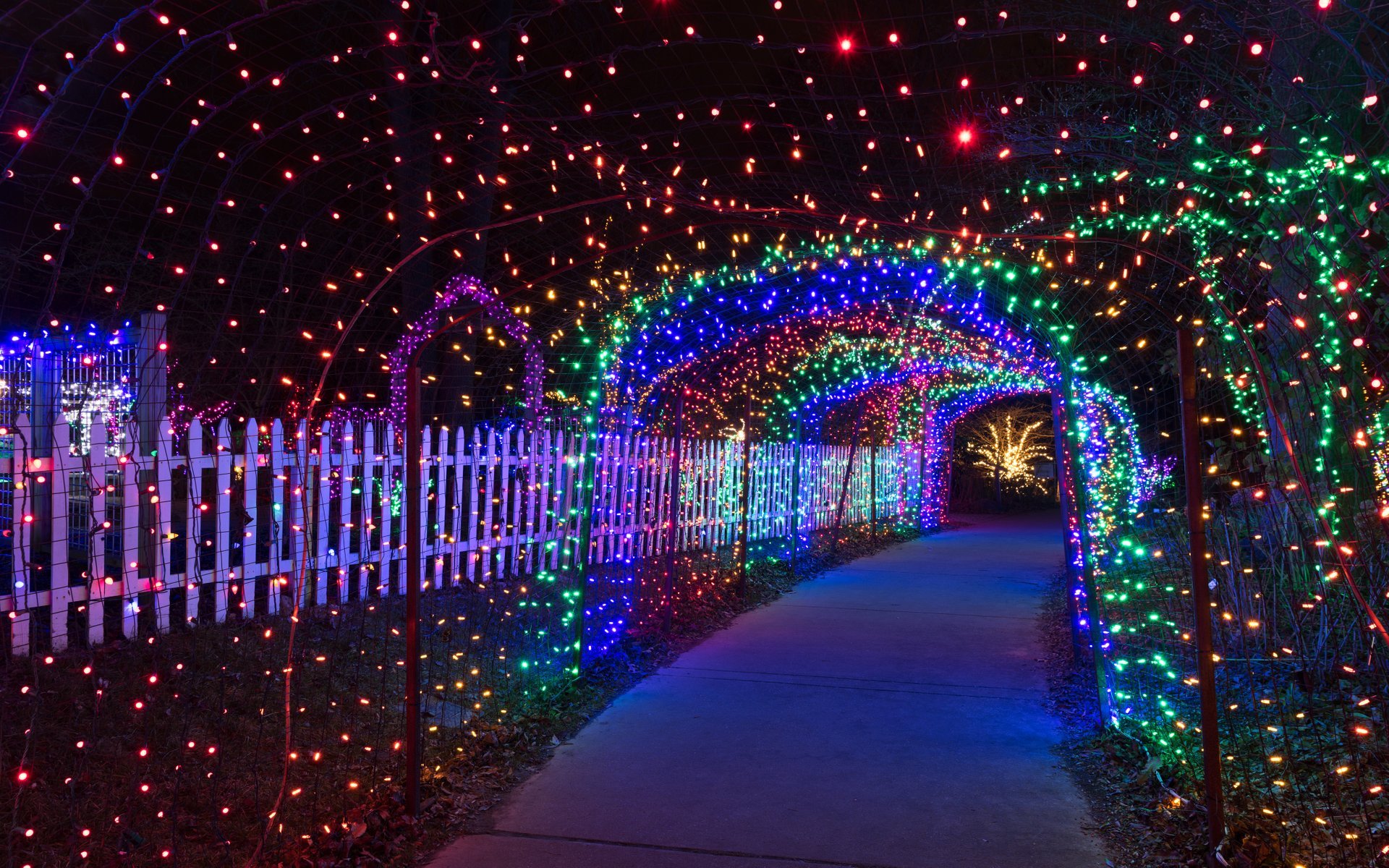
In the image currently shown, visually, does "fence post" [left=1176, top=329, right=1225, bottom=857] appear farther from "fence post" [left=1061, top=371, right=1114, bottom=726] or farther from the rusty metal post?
the rusty metal post

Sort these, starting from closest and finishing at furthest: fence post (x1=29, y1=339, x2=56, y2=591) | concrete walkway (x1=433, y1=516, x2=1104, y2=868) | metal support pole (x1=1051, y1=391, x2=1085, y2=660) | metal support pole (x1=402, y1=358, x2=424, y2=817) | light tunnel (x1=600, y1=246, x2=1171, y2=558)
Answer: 1. concrete walkway (x1=433, y1=516, x2=1104, y2=868)
2. metal support pole (x1=402, y1=358, x2=424, y2=817)
3. fence post (x1=29, y1=339, x2=56, y2=591)
4. metal support pole (x1=1051, y1=391, x2=1085, y2=660)
5. light tunnel (x1=600, y1=246, x2=1171, y2=558)

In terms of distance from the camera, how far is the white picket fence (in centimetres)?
525

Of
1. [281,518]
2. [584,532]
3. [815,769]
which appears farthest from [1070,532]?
[281,518]

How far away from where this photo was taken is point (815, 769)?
13.8 ft

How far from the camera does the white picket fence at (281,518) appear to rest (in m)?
5.25

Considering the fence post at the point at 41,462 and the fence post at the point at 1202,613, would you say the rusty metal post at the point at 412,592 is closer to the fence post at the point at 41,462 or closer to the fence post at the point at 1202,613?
the fence post at the point at 41,462

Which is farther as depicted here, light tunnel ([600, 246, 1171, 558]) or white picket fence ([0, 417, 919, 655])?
light tunnel ([600, 246, 1171, 558])

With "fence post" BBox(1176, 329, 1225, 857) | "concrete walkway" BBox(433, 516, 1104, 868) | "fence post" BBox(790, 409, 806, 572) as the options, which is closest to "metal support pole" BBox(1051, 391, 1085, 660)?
"concrete walkway" BBox(433, 516, 1104, 868)

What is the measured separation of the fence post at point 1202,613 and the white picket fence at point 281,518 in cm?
302

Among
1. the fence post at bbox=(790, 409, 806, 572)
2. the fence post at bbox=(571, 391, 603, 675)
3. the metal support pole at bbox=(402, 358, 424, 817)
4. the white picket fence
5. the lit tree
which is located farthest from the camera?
the lit tree

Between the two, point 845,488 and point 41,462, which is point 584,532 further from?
point 845,488

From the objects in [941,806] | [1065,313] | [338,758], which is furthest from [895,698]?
[338,758]

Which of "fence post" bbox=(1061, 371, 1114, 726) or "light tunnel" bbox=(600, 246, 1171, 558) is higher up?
Answer: "light tunnel" bbox=(600, 246, 1171, 558)

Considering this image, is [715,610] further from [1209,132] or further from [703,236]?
[1209,132]
